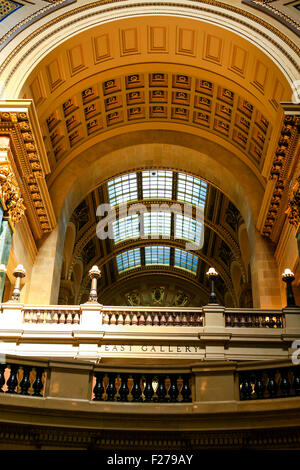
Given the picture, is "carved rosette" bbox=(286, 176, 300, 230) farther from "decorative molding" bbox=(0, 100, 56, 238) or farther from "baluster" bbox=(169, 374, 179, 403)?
"baluster" bbox=(169, 374, 179, 403)

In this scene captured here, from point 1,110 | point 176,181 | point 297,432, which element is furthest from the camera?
point 176,181

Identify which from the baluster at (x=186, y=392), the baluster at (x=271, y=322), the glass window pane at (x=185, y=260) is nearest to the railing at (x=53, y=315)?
the baluster at (x=271, y=322)

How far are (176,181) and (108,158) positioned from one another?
6.56 metres

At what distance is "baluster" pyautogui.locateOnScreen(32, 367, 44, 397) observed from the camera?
677 centimetres

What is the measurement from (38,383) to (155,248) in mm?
27835

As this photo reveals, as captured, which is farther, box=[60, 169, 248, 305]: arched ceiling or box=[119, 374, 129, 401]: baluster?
box=[60, 169, 248, 305]: arched ceiling

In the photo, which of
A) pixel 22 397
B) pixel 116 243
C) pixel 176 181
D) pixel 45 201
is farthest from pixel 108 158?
pixel 22 397

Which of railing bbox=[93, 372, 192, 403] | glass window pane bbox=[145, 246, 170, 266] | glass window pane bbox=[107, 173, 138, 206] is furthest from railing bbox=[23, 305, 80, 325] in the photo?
glass window pane bbox=[145, 246, 170, 266]

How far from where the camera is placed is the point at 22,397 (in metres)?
6.48

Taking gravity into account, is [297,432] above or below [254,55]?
below

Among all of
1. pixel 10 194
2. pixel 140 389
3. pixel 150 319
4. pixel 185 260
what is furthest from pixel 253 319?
pixel 185 260

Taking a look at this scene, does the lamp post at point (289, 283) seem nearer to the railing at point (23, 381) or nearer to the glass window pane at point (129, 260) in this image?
the railing at point (23, 381)

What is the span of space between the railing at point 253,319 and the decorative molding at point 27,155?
6213 millimetres

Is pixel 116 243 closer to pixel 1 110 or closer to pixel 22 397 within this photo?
pixel 1 110
